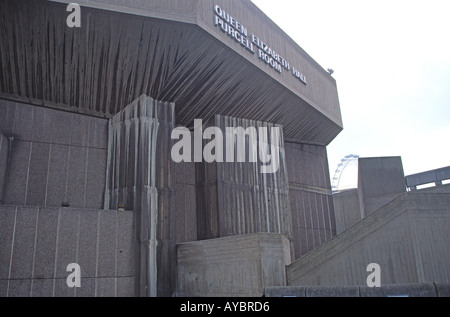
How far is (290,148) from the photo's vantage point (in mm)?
25578

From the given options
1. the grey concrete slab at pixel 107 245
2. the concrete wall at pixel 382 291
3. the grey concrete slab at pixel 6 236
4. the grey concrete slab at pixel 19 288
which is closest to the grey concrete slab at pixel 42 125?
the grey concrete slab at pixel 6 236

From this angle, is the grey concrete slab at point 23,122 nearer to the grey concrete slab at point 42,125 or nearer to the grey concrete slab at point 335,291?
the grey concrete slab at point 42,125

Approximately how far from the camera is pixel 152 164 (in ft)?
52.6

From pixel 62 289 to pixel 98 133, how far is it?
7140 mm

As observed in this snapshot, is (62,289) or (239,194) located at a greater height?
(239,194)

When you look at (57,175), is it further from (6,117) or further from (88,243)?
(88,243)

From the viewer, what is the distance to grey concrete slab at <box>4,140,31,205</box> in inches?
589

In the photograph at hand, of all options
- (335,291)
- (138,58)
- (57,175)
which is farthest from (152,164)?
(335,291)

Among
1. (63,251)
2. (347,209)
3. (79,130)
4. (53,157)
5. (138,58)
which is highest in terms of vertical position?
(138,58)

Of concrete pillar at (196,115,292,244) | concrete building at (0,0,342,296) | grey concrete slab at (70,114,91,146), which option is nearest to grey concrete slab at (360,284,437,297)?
concrete building at (0,0,342,296)
